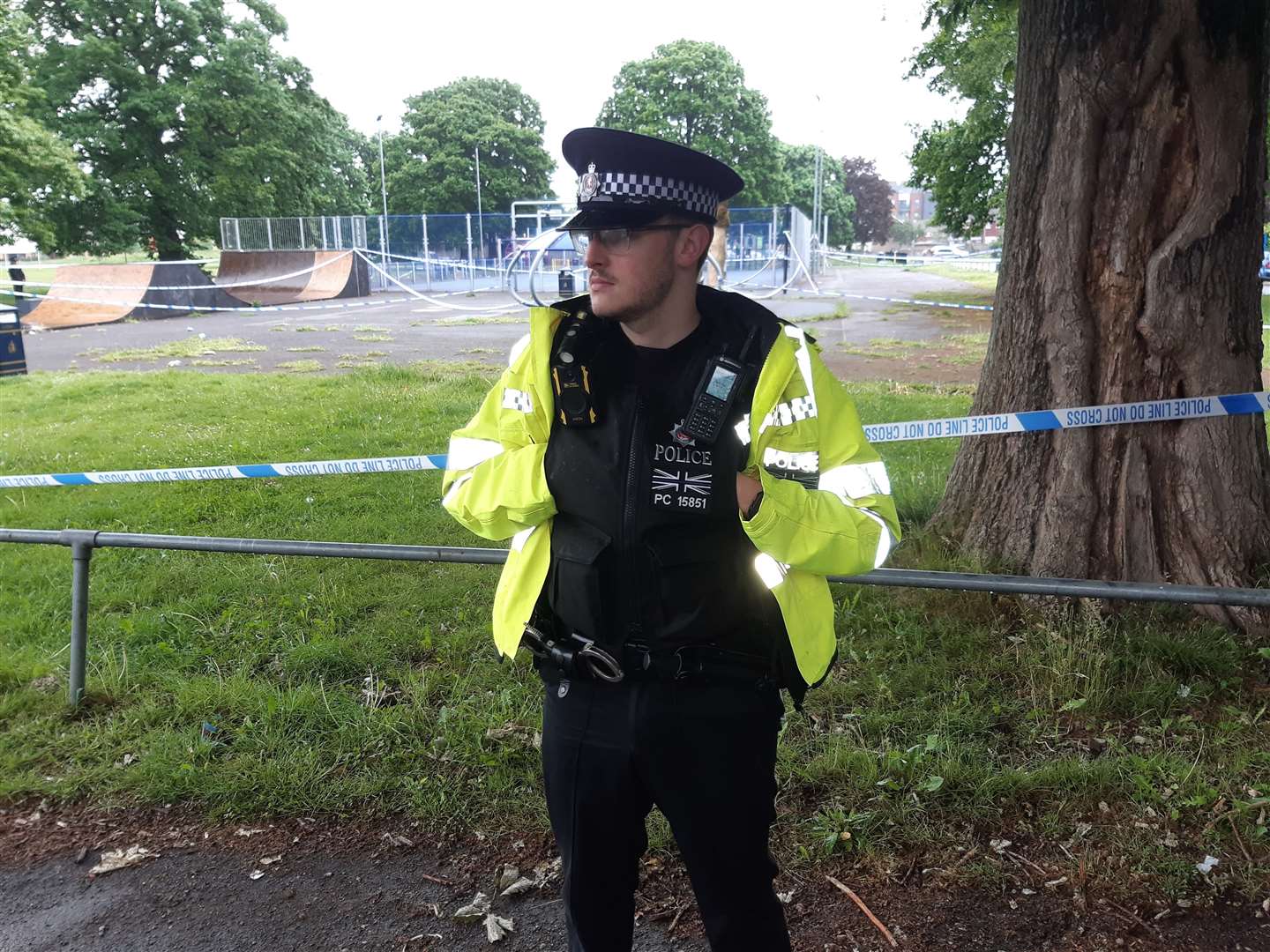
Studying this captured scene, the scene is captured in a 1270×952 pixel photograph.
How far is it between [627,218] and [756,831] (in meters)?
1.30

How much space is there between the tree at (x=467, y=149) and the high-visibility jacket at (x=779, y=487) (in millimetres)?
50220

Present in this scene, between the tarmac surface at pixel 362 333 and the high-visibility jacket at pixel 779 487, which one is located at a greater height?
the high-visibility jacket at pixel 779 487

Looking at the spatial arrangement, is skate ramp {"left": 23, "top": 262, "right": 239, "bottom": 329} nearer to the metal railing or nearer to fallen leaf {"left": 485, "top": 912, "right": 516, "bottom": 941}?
the metal railing

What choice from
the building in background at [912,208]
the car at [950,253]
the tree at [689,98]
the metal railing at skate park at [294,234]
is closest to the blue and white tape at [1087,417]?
the metal railing at skate park at [294,234]

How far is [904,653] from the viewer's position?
4.25 meters

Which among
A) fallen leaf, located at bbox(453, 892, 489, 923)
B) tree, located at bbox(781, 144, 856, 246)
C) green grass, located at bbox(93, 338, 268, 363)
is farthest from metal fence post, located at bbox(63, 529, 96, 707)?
tree, located at bbox(781, 144, 856, 246)

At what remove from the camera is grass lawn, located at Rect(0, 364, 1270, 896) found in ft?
10.6

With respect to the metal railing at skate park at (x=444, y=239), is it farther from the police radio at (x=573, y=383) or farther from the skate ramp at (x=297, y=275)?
the police radio at (x=573, y=383)

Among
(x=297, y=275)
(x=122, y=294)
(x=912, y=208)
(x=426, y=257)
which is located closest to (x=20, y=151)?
(x=122, y=294)

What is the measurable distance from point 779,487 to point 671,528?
9.4 inches

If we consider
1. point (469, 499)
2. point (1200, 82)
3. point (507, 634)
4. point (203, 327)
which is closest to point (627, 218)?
point (469, 499)

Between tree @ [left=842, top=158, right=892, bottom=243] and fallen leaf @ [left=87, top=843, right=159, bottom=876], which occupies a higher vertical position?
tree @ [left=842, top=158, right=892, bottom=243]

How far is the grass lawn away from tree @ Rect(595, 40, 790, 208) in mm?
33737

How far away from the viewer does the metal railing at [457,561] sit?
8.50 ft
